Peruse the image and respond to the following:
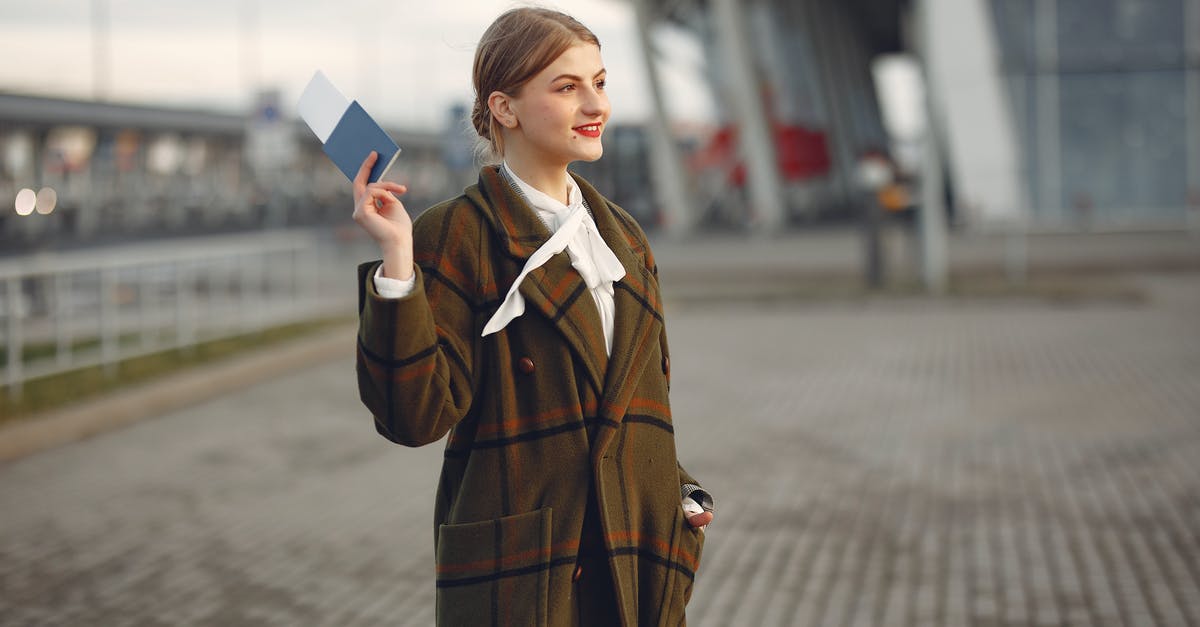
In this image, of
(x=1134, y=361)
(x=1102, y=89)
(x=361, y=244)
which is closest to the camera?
(x=1134, y=361)

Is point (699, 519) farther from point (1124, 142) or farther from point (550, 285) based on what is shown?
point (1124, 142)

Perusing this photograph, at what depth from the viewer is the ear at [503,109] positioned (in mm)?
2289

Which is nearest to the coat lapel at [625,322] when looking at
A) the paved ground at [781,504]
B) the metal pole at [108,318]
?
the paved ground at [781,504]

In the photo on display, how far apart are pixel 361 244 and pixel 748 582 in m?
32.6

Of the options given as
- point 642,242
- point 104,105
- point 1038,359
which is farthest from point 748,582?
point 104,105

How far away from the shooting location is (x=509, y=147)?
7.64 feet

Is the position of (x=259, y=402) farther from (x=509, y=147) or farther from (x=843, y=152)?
(x=843, y=152)

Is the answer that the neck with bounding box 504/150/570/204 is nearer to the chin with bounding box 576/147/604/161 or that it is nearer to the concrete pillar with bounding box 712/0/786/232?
the chin with bounding box 576/147/604/161

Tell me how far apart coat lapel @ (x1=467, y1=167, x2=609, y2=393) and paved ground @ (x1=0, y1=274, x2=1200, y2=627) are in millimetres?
2814

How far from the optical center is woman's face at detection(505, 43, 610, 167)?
2252 mm

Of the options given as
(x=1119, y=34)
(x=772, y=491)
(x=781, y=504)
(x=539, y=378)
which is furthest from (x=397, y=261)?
(x=1119, y=34)

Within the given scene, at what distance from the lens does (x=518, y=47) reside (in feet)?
7.39

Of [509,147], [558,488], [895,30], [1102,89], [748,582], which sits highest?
[895,30]

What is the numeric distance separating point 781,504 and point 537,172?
469 cm
